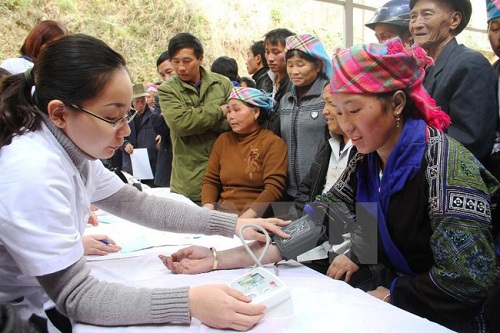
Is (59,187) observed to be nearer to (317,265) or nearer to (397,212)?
(397,212)

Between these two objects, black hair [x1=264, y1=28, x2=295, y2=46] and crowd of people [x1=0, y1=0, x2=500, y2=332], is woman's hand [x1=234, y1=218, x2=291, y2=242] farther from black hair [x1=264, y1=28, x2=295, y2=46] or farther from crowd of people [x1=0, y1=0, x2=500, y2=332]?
black hair [x1=264, y1=28, x2=295, y2=46]

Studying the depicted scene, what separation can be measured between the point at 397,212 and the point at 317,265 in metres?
0.48

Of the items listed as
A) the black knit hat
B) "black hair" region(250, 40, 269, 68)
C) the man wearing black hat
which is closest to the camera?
the man wearing black hat

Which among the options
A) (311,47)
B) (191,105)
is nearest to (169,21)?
(191,105)

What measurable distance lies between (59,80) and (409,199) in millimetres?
985

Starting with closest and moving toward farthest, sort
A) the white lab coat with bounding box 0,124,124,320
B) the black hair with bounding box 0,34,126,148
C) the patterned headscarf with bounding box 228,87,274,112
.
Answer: the white lab coat with bounding box 0,124,124,320 → the black hair with bounding box 0,34,126,148 → the patterned headscarf with bounding box 228,87,274,112

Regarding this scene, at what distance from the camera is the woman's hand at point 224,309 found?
936 mm

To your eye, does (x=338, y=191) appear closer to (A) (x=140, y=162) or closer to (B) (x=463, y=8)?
(B) (x=463, y=8)

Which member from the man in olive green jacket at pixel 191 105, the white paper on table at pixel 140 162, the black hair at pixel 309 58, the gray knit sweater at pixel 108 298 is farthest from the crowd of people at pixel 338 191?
the white paper on table at pixel 140 162

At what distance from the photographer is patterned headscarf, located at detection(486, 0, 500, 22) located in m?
1.75

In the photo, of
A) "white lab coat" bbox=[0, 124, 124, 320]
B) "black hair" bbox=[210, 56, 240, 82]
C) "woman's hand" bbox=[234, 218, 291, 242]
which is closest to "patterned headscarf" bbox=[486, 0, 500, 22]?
"woman's hand" bbox=[234, 218, 291, 242]

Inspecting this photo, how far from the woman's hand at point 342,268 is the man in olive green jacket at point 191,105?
1.45m

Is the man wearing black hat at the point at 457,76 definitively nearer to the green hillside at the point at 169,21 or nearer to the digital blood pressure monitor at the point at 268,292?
the digital blood pressure monitor at the point at 268,292

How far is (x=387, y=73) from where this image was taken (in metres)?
1.26
